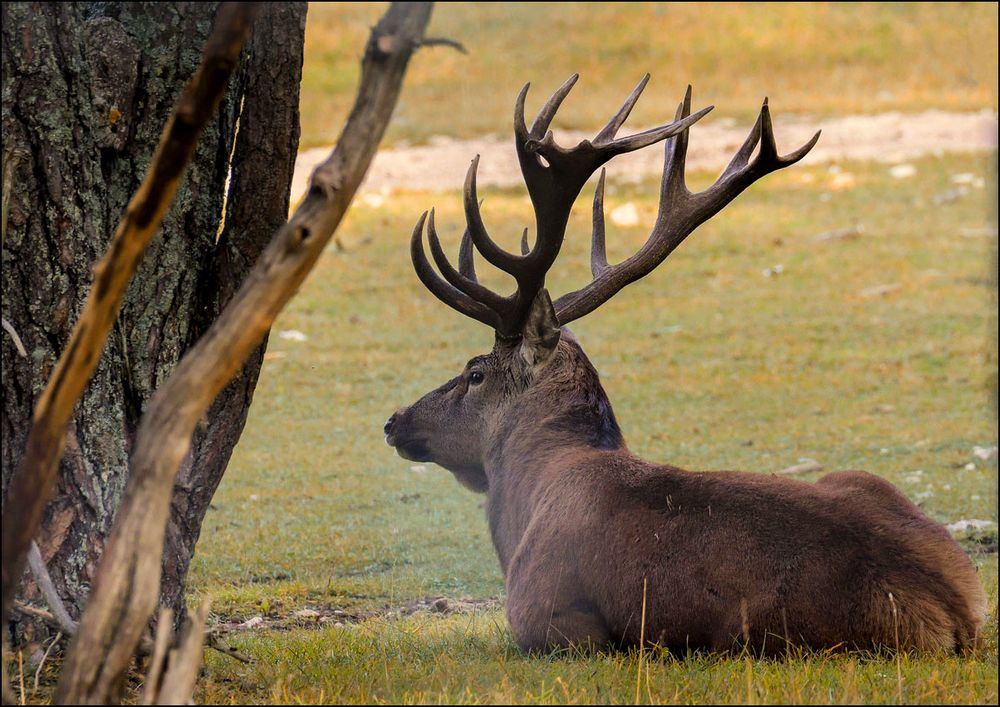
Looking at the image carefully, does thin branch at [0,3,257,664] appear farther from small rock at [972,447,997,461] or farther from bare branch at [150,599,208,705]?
small rock at [972,447,997,461]

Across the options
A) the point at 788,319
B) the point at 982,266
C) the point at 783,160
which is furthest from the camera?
the point at 982,266

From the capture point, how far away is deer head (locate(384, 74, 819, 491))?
5.14 meters

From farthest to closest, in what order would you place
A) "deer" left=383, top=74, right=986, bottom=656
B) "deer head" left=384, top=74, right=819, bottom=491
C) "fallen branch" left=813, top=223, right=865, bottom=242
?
"fallen branch" left=813, top=223, right=865, bottom=242
"deer head" left=384, top=74, right=819, bottom=491
"deer" left=383, top=74, right=986, bottom=656

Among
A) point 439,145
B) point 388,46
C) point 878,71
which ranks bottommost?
point 388,46

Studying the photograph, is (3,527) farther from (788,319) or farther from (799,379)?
(788,319)

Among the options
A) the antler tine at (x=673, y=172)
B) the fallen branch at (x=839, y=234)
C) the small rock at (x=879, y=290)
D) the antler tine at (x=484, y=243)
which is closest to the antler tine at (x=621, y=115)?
the antler tine at (x=673, y=172)

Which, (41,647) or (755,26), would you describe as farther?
(755,26)

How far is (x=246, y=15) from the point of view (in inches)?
107

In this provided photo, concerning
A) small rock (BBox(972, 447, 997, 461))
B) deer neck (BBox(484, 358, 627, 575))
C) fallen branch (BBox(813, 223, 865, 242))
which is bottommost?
small rock (BBox(972, 447, 997, 461))

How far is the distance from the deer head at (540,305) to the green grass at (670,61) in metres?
15.5

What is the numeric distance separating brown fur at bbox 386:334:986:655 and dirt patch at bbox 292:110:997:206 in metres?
14.7

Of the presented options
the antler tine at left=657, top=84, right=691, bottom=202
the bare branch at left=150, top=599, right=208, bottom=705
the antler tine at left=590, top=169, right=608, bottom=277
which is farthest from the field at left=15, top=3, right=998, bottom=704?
the antler tine at left=657, top=84, right=691, bottom=202

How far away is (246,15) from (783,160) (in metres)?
2.82

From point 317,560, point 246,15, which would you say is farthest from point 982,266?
point 246,15
